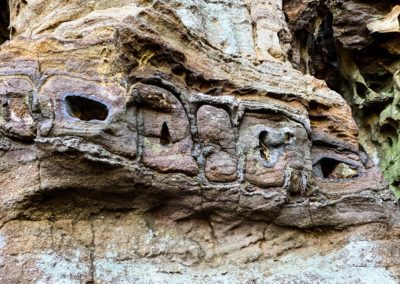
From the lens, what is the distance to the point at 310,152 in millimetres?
3027

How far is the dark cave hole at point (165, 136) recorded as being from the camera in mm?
2580

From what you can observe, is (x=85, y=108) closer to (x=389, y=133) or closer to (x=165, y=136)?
(x=165, y=136)

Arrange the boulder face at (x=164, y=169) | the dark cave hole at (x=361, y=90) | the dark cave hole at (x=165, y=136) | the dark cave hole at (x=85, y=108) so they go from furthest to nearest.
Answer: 1. the dark cave hole at (x=361, y=90)
2. the dark cave hole at (x=165, y=136)
3. the dark cave hole at (x=85, y=108)
4. the boulder face at (x=164, y=169)

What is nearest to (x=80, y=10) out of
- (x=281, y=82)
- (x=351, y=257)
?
(x=281, y=82)

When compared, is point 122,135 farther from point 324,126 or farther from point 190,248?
point 324,126

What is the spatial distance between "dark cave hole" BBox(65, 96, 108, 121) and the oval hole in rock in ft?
4.38

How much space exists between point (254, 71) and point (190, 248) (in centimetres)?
128

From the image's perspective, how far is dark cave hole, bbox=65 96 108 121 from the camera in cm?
241

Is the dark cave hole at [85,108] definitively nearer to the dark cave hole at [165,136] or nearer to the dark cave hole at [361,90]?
the dark cave hole at [165,136]

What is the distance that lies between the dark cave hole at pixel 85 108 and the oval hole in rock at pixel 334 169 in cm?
133

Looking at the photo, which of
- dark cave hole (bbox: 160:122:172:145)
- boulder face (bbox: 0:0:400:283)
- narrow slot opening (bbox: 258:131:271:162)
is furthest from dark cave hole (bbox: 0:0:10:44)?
narrow slot opening (bbox: 258:131:271:162)

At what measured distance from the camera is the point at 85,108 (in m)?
2.49

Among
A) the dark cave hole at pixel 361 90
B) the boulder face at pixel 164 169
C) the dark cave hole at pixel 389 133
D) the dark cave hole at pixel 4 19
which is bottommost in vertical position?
the boulder face at pixel 164 169

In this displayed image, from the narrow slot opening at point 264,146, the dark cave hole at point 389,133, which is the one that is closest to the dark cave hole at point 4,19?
the narrow slot opening at point 264,146
